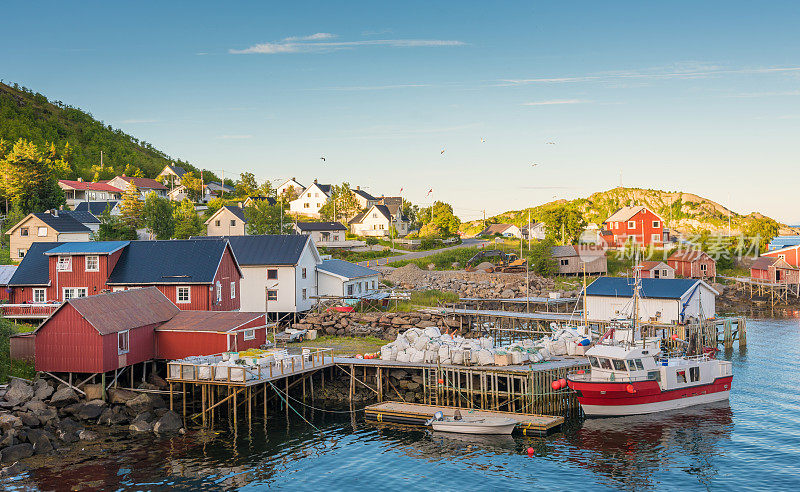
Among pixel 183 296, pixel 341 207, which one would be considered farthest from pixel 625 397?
pixel 341 207

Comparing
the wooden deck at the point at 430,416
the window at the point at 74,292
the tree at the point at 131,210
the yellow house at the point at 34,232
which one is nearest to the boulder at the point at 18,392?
the window at the point at 74,292

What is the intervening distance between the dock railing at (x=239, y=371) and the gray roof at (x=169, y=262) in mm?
10246

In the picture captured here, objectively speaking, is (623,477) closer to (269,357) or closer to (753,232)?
(269,357)

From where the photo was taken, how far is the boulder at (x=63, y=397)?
3325 cm

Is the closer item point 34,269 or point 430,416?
point 430,416

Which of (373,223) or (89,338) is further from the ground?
(373,223)

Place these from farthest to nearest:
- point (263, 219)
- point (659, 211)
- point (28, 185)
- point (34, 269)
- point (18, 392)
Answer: point (659, 211)
point (263, 219)
point (28, 185)
point (34, 269)
point (18, 392)

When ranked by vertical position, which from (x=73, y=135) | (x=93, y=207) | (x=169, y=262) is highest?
(x=73, y=135)

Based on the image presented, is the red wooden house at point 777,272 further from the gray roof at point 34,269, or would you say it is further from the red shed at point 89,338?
the gray roof at point 34,269

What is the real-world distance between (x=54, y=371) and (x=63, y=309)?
3.41 m

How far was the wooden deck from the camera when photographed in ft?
102

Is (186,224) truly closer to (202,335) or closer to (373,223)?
(373,223)

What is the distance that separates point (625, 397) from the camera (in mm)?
34656

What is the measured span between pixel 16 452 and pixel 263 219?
63.8 meters
